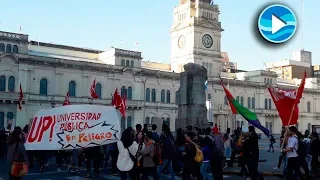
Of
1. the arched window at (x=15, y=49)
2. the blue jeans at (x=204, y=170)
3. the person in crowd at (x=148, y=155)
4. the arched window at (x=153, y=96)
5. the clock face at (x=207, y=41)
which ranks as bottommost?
the blue jeans at (x=204, y=170)

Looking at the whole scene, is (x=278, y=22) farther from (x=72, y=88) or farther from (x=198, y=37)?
(x=198, y=37)

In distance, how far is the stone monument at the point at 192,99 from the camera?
21891 mm

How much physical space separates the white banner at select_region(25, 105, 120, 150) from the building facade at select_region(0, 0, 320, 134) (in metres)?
31.0

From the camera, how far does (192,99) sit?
72.2 ft

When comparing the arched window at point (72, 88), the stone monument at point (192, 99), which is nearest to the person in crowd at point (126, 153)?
the stone monument at point (192, 99)

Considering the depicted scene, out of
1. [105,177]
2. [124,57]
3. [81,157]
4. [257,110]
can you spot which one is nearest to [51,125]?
[105,177]

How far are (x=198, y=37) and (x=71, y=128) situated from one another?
56437 millimetres

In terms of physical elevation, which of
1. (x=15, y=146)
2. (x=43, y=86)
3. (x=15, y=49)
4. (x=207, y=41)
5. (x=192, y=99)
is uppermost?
(x=207, y=41)

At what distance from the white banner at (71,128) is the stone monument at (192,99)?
469 inches

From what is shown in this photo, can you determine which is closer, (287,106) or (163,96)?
(287,106)

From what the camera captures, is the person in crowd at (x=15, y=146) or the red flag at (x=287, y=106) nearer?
the person in crowd at (x=15, y=146)

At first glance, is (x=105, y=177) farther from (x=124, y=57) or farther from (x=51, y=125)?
(x=124, y=57)

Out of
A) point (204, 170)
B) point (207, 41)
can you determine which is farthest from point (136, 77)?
point (204, 170)

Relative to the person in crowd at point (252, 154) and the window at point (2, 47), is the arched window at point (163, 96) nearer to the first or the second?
the window at point (2, 47)
